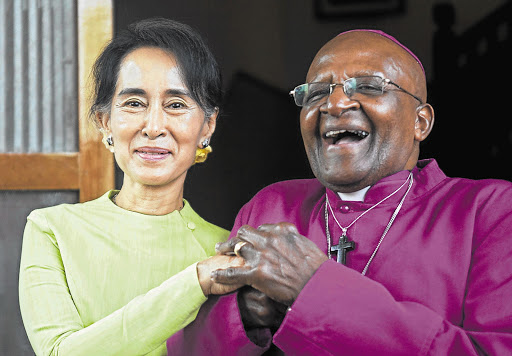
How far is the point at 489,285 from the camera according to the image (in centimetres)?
122

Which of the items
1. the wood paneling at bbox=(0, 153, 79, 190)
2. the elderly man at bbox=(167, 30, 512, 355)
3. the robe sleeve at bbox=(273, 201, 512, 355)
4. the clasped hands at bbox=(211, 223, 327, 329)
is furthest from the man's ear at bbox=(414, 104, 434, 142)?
the wood paneling at bbox=(0, 153, 79, 190)

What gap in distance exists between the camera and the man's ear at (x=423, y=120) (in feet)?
4.68

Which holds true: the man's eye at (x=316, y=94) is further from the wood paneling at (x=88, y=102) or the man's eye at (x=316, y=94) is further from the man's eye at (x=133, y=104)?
the wood paneling at (x=88, y=102)

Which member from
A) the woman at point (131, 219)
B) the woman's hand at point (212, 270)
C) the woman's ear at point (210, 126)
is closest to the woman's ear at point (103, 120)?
the woman at point (131, 219)

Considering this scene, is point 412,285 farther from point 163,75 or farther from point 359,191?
point 163,75

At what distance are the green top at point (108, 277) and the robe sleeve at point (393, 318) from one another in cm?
31

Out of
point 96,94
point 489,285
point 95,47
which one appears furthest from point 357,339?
point 95,47

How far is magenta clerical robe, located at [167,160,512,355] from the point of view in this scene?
1197mm

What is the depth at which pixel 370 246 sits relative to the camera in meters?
1.39

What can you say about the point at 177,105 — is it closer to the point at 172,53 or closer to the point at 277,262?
the point at 172,53

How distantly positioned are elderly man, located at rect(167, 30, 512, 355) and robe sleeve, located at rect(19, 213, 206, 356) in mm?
59

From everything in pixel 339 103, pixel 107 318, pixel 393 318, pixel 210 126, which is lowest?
pixel 107 318

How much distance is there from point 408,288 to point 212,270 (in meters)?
0.44

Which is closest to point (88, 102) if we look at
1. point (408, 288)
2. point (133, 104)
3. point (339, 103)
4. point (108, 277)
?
point (133, 104)
